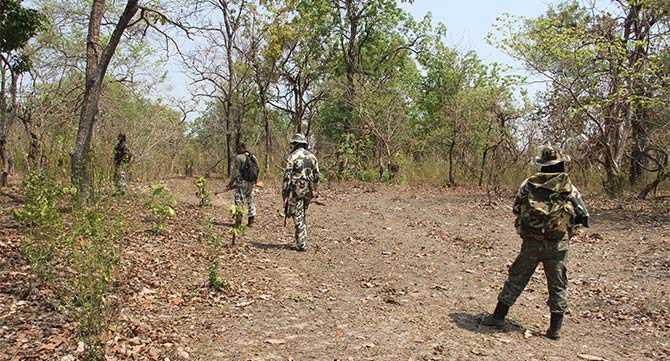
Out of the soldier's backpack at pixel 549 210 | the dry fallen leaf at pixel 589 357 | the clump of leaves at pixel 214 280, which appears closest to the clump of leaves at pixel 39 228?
the clump of leaves at pixel 214 280

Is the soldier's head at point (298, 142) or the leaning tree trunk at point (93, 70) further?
the leaning tree trunk at point (93, 70)

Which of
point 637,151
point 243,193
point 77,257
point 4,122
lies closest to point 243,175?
point 243,193

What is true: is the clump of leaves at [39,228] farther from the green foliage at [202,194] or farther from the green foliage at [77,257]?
the green foliage at [202,194]

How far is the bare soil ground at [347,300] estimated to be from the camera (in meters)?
4.81

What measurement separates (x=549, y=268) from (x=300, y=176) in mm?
4501

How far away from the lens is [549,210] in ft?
17.4

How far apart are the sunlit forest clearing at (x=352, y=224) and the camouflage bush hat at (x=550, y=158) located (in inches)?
0.8

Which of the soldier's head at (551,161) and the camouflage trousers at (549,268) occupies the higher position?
the soldier's head at (551,161)

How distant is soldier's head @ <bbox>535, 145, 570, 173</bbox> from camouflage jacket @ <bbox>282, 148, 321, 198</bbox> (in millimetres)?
4189

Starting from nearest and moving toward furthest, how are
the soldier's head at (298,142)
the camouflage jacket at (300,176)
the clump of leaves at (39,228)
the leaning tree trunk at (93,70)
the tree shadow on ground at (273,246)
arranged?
the clump of leaves at (39,228)
the camouflage jacket at (300,176)
the soldier's head at (298,142)
the tree shadow on ground at (273,246)
the leaning tree trunk at (93,70)

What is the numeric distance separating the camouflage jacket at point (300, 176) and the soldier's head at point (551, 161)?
13.7 feet

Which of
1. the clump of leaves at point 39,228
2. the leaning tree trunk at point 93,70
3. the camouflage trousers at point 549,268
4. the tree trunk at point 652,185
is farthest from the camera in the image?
the tree trunk at point 652,185

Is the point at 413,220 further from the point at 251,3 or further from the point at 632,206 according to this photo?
the point at 251,3

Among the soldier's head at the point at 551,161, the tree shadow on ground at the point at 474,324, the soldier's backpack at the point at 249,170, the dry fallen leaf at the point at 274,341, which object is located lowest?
the dry fallen leaf at the point at 274,341
